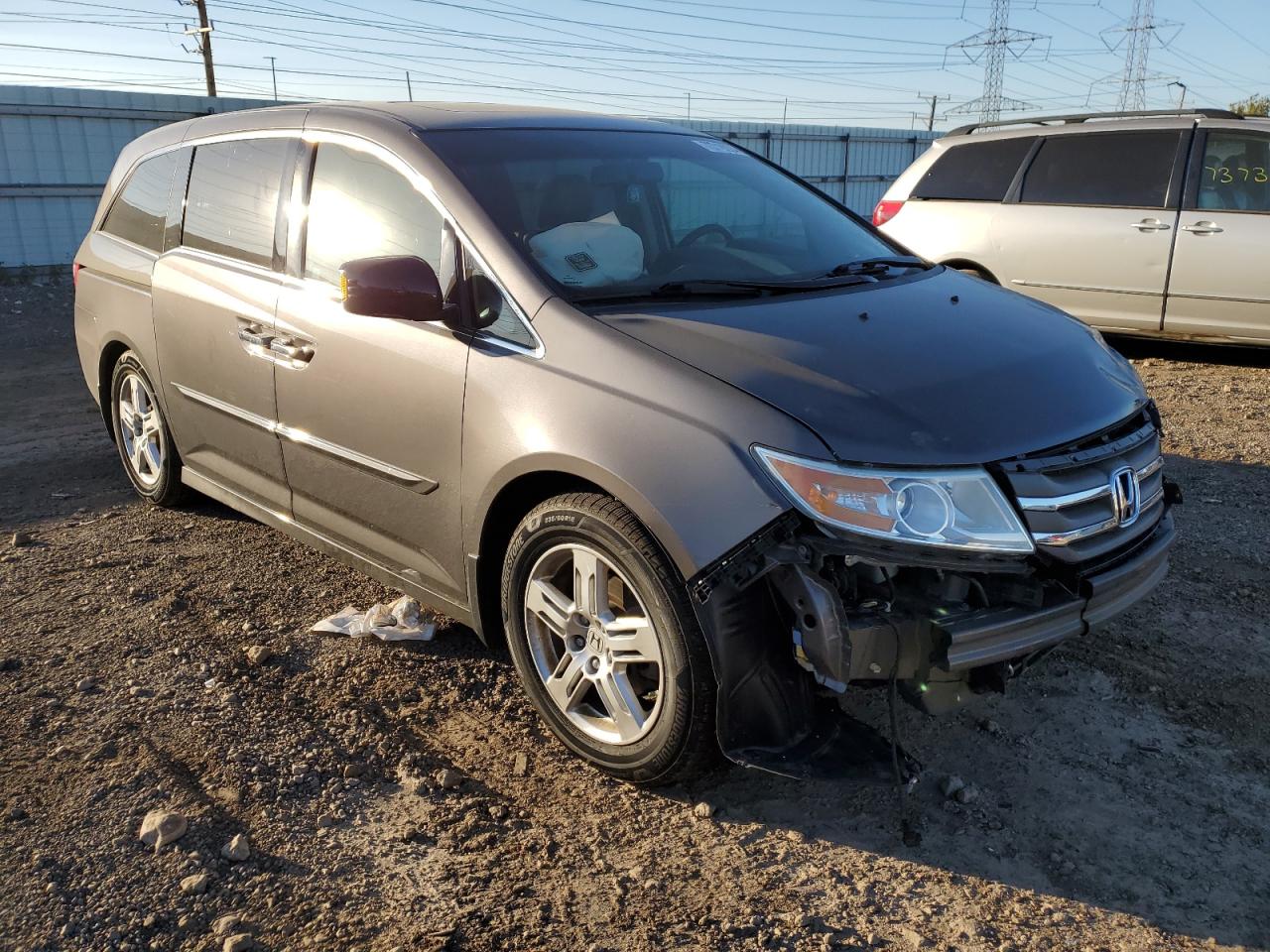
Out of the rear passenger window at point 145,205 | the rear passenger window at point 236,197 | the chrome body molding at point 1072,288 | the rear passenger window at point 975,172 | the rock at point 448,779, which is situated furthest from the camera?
the rear passenger window at point 975,172

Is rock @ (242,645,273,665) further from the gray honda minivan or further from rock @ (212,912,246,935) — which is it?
rock @ (212,912,246,935)

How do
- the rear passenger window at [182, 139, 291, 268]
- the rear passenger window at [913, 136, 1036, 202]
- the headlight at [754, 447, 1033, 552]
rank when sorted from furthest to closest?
the rear passenger window at [913, 136, 1036, 202], the rear passenger window at [182, 139, 291, 268], the headlight at [754, 447, 1033, 552]

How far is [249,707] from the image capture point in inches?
133

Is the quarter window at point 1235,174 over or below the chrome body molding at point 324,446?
over

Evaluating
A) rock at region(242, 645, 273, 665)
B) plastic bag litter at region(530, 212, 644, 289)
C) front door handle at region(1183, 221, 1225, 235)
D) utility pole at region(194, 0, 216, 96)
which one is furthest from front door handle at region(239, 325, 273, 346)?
utility pole at region(194, 0, 216, 96)

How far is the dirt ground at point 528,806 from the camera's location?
2.42m

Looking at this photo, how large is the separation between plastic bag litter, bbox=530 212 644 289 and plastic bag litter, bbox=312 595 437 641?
1.52 meters

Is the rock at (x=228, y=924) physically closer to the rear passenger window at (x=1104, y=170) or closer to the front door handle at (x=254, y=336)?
the front door handle at (x=254, y=336)

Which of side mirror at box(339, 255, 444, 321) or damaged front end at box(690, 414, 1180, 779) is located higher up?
side mirror at box(339, 255, 444, 321)

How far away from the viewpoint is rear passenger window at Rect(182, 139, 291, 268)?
396cm

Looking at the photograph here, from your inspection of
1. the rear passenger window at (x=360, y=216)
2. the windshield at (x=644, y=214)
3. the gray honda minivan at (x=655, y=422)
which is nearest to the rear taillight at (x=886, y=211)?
the gray honda minivan at (x=655, y=422)

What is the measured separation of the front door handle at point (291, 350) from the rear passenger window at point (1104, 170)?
653cm

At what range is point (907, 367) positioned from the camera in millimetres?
2793

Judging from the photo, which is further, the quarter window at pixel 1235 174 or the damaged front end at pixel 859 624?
the quarter window at pixel 1235 174
